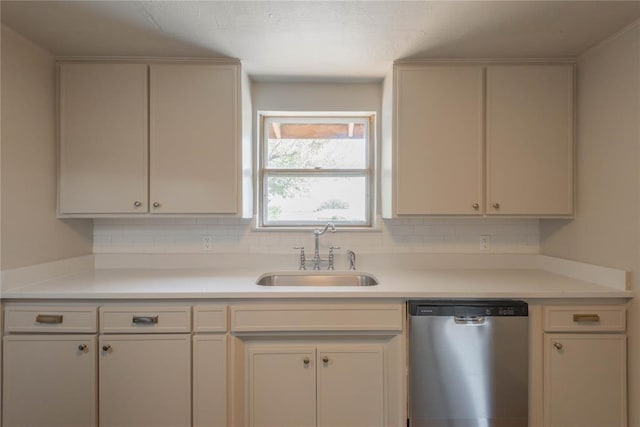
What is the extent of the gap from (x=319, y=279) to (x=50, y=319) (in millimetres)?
1513

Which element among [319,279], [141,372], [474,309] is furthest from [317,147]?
[141,372]

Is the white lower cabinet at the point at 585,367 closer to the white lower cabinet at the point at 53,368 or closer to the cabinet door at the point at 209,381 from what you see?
the cabinet door at the point at 209,381

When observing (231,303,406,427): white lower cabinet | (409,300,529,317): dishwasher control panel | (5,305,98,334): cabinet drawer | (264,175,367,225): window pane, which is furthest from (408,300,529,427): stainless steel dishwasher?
(5,305,98,334): cabinet drawer

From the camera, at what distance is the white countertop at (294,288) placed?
167cm

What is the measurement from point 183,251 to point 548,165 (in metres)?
2.51

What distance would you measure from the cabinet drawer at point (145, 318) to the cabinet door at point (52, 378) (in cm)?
12

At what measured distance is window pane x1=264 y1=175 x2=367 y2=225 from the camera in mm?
2506

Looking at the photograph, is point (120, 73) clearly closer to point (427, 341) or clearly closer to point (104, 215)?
point (104, 215)

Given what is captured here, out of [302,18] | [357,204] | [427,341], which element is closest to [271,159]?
[357,204]

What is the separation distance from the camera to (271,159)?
99.0 inches

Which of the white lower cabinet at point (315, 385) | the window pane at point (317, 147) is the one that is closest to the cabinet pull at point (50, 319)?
the white lower cabinet at point (315, 385)

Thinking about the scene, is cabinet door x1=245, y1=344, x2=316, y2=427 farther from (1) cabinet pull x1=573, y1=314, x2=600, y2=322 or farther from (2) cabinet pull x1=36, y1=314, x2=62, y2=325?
(1) cabinet pull x1=573, y1=314, x2=600, y2=322

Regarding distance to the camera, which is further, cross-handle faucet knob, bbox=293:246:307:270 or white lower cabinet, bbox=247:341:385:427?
cross-handle faucet knob, bbox=293:246:307:270

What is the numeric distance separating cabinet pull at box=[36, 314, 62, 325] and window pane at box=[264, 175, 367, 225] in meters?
1.36
